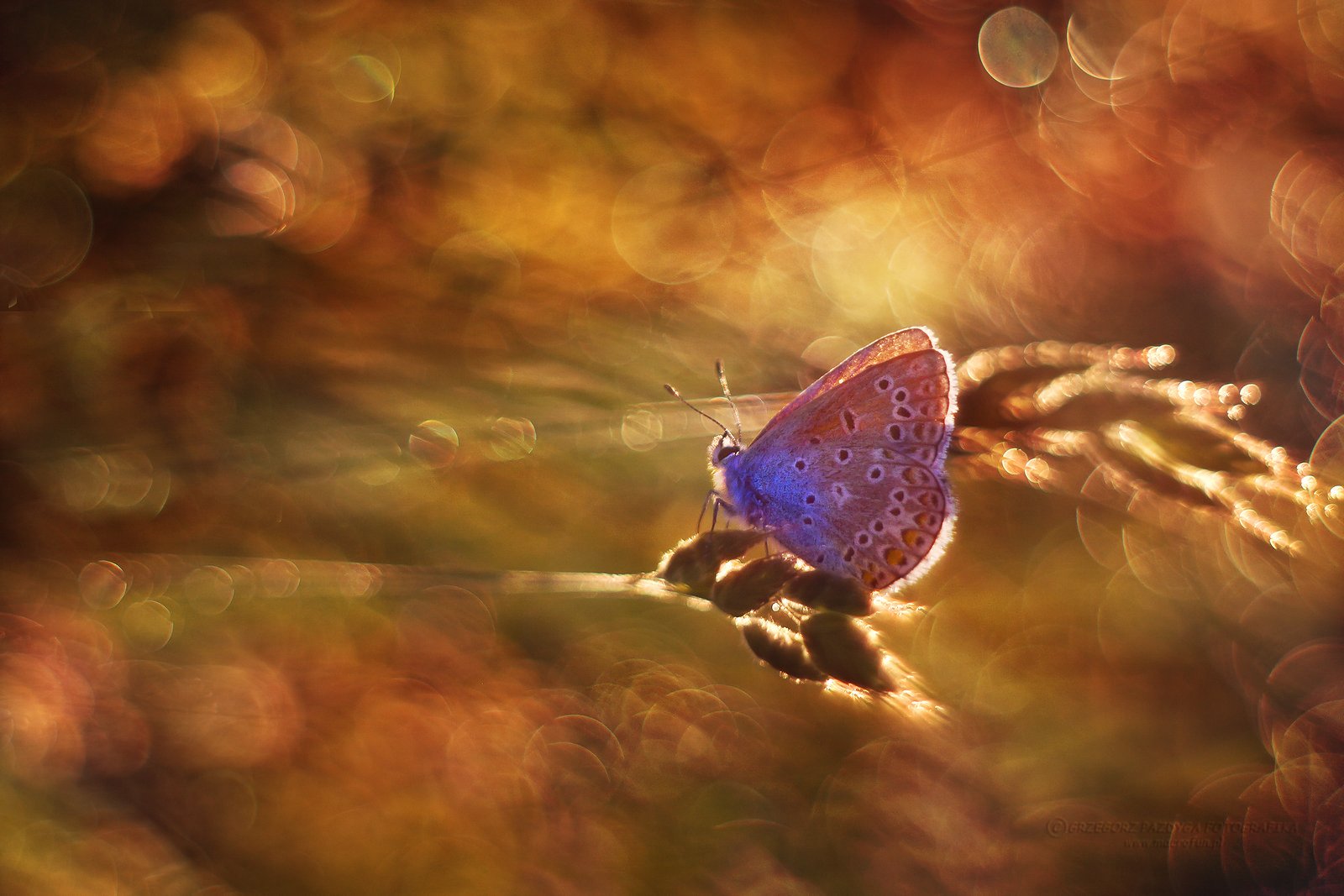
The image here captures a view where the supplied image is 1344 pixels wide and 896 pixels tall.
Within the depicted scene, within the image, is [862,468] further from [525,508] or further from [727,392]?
[525,508]

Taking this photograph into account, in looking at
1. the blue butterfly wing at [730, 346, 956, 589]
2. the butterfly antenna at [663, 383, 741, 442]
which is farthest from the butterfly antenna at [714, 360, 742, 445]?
the blue butterfly wing at [730, 346, 956, 589]

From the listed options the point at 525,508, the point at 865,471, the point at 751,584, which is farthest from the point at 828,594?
the point at 525,508

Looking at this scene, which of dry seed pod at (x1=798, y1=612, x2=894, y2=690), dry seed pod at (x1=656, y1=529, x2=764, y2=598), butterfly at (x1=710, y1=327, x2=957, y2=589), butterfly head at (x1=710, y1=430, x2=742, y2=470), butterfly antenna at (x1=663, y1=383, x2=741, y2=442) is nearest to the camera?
dry seed pod at (x1=798, y1=612, x2=894, y2=690)

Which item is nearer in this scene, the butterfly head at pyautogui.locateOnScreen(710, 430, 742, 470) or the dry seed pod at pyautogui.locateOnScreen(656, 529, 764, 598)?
the dry seed pod at pyautogui.locateOnScreen(656, 529, 764, 598)

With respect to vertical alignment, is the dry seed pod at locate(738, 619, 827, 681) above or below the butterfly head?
above

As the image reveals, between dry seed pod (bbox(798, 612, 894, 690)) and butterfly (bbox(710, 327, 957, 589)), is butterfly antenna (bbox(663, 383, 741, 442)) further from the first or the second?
dry seed pod (bbox(798, 612, 894, 690))
